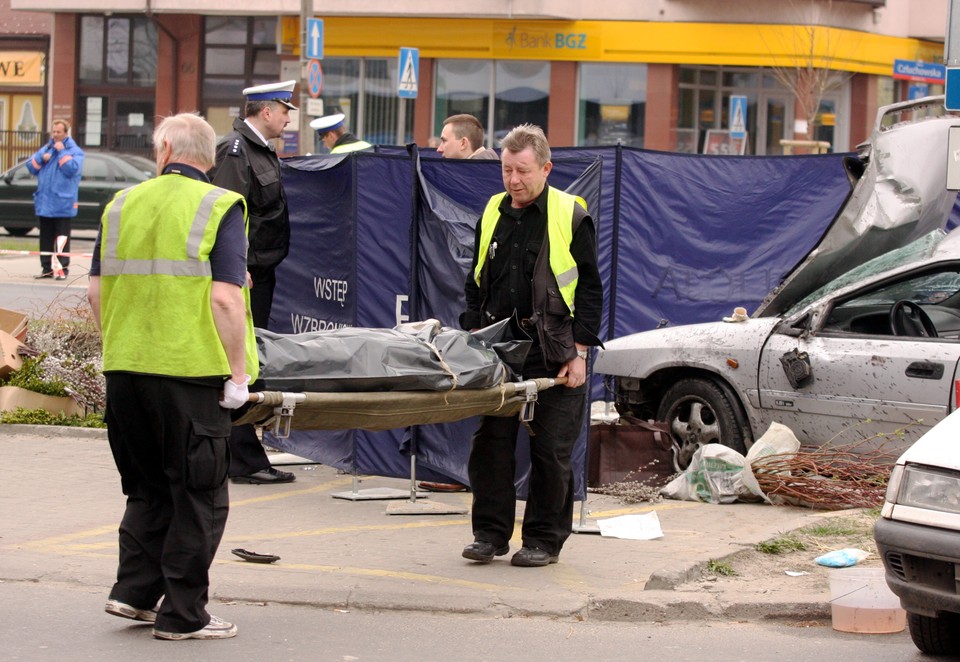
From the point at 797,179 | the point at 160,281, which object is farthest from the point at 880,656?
the point at 797,179

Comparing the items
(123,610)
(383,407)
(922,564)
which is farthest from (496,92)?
(922,564)

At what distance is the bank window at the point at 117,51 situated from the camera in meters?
34.7

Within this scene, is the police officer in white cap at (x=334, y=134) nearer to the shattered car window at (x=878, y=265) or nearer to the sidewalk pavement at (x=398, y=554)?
the sidewalk pavement at (x=398, y=554)

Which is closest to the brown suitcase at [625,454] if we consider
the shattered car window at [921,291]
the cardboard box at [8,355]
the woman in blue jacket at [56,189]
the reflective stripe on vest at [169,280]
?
the shattered car window at [921,291]

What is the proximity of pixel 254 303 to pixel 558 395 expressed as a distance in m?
2.58

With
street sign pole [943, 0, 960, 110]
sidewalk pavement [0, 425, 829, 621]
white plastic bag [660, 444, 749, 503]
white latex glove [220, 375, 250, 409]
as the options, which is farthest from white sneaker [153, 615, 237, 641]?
street sign pole [943, 0, 960, 110]

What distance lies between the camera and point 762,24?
101ft

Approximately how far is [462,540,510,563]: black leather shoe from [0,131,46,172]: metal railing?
3107cm

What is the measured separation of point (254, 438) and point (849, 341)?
358 cm

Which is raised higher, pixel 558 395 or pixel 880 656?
pixel 558 395

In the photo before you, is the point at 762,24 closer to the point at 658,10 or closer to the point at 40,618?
the point at 658,10

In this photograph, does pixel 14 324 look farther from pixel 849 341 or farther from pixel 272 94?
pixel 849 341

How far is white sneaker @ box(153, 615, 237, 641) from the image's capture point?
5371mm

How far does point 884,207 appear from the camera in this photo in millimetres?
9344
